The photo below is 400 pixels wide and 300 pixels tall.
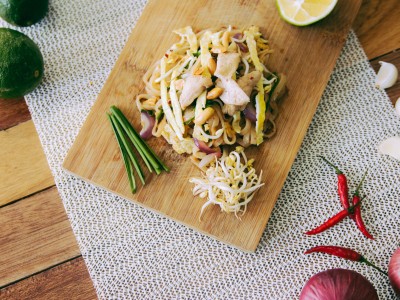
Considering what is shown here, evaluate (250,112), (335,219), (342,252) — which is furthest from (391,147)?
(250,112)

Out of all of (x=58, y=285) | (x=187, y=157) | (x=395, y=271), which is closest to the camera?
(x=395, y=271)

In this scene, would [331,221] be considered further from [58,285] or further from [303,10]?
[58,285]

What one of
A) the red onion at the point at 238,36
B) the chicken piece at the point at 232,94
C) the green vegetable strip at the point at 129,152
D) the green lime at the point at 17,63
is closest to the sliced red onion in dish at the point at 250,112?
the chicken piece at the point at 232,94

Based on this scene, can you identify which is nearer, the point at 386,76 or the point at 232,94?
the point at 232,94

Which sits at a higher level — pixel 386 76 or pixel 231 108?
pixel 386 76

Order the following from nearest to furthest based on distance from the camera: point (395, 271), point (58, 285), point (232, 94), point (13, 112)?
point (232, 94) → point (395, 271) → point (58, 285) → point (13, 112)
